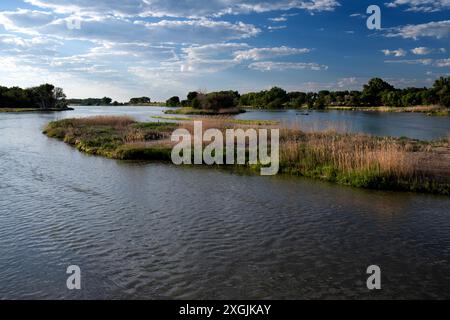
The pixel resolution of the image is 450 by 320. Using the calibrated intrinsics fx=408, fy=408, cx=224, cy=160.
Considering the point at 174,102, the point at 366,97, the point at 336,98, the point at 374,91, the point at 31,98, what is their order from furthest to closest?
the point at 174,102, the point at 336,98, the point at 374,91, the point at 366,97, the point at 31,98

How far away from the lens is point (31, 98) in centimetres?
14050

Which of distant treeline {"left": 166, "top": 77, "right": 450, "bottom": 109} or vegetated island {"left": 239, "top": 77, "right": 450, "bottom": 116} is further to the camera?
vegetated island {"left": 239, "top": 77, "right": 450, "bottom": 116}

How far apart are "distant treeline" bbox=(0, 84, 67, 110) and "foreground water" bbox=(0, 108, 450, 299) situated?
131 m

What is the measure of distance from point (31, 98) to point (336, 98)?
4630 inches

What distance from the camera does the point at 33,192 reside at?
672 inches

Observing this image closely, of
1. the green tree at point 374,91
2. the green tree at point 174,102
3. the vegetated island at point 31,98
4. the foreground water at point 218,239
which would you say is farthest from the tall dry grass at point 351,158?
the green tree at point 174,102

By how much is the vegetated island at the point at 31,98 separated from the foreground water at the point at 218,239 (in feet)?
423

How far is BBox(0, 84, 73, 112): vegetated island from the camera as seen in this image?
133000 millimetres

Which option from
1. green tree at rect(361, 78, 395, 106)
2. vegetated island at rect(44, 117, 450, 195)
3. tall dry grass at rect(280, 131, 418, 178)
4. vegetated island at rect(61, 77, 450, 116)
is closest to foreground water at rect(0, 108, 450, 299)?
vegetated island at rect(44, 117, 450, 195)

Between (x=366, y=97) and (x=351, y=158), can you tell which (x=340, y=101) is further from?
(x=351, y=158)

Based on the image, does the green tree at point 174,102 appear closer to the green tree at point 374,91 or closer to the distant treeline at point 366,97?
the distant treeline at point 366,97

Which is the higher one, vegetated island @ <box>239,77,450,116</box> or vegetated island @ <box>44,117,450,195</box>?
vegetated island @ <box>239,77,450,116</box>

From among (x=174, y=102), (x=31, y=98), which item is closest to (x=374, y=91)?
(x=174, y=102)

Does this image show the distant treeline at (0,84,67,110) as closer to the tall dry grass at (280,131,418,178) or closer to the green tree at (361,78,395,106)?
the green tree at (361,78,395,106)
